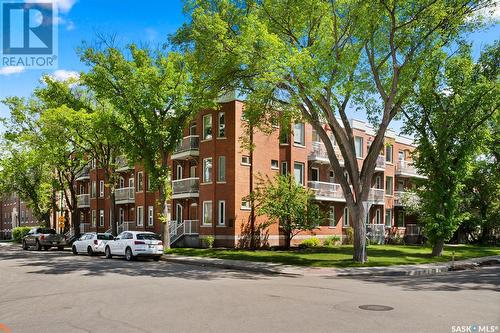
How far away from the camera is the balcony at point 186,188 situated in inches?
1437

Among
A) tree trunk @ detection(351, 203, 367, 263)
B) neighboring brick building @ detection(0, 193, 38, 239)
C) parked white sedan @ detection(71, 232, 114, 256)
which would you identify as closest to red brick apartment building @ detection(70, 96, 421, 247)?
parked white sedan @ detection(71, 232, 114, 256)

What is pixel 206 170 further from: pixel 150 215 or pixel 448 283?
pixel 448 283

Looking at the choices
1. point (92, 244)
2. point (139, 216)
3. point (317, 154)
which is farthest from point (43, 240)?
point (317, 154)

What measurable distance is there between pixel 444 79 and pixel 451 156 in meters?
4.63

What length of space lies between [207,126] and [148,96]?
8.06 metres

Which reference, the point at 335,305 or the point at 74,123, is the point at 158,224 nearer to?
the point at 74,123

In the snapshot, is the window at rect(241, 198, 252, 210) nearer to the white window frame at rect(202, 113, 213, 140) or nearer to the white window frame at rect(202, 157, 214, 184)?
the white window frame at rect(202, 157, 214, 184)

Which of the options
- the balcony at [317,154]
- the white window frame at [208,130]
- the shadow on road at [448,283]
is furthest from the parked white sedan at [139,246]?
the balcony at [317,154]

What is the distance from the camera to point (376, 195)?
46125 mm

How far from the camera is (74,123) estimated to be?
3412 centimetres

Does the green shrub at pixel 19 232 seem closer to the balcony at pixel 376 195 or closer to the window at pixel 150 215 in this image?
the window at pixel 150 215

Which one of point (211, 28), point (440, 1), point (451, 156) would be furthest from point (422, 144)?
point (211, 28)

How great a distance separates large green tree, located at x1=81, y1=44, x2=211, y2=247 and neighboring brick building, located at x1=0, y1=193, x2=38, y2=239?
2040 inches

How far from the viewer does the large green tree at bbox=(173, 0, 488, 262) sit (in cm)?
2050
